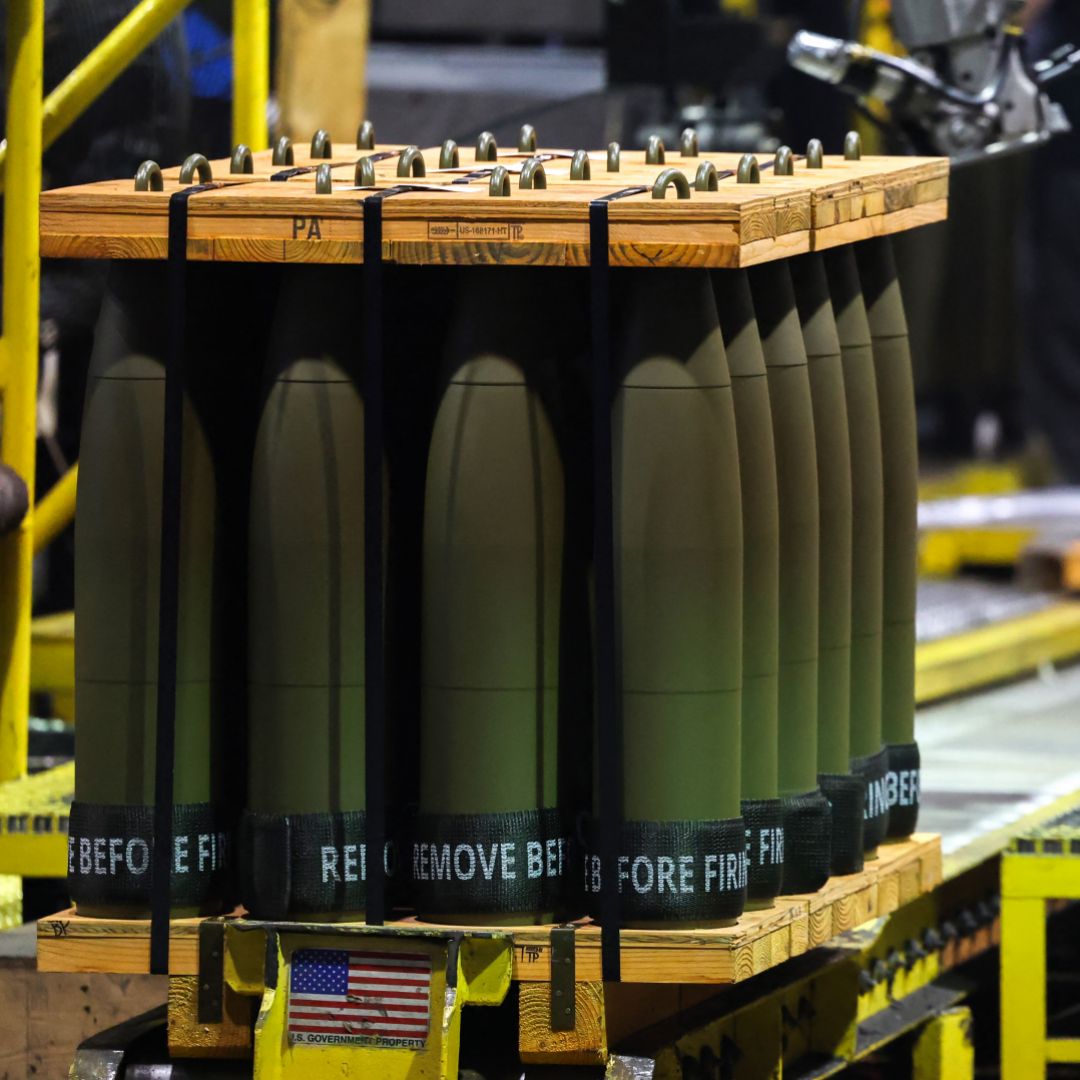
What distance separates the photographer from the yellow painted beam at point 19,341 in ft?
19.7

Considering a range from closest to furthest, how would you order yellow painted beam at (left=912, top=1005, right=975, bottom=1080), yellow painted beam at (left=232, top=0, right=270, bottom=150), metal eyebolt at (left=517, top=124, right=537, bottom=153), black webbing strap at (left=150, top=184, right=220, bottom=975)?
1. black webbing strap at (left=150, top=184, right=220, bottom=975)
2. metal eyebolt at (left=517, top=124, right=537, bottom=153)
3. yellow painted beam at (left=912, top=1005, right=975, bottom=1080)
4. yellow painted beam at (left=232, top=0, right=270, bottom=150)

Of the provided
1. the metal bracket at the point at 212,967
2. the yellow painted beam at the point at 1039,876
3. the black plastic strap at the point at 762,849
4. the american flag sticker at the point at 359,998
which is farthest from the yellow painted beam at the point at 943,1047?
the metal bracket at the point at 212,967

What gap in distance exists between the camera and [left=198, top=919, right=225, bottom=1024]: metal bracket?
4.46 m

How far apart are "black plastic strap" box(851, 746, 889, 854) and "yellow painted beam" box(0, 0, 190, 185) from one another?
2297mm

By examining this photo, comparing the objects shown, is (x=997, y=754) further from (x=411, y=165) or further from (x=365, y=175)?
(x=365, y=175)

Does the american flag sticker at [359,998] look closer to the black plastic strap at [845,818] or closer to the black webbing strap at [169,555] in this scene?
the black webbing strap at [169,555]

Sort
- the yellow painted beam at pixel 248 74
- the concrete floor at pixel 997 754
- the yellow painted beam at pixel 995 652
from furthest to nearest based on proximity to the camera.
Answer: the yellow painted beam at pixel 995 652
the yellow painted beam at pixel 248 74
the concrete floor at pixel 997 754

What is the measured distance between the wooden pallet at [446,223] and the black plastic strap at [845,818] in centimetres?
90

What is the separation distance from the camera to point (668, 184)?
443 cm

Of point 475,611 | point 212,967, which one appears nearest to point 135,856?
point 212,967

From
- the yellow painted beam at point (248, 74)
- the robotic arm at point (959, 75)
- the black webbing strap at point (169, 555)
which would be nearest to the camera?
the black webbing strap at point (169, 555)

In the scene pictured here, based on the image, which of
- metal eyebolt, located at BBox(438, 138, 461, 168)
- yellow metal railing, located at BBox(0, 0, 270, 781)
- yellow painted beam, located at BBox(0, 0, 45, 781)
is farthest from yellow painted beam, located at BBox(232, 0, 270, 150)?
metal eyebolt, located at BBox(438, 138, 461, 168)

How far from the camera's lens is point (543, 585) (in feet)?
14.5

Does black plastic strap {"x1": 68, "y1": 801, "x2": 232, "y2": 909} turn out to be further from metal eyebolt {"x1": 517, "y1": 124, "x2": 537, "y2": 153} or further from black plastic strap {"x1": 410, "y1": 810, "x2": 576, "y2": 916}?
metal eyebolt {"x1": 517, "y1": 124, "x2": 537, "y2": 153}
